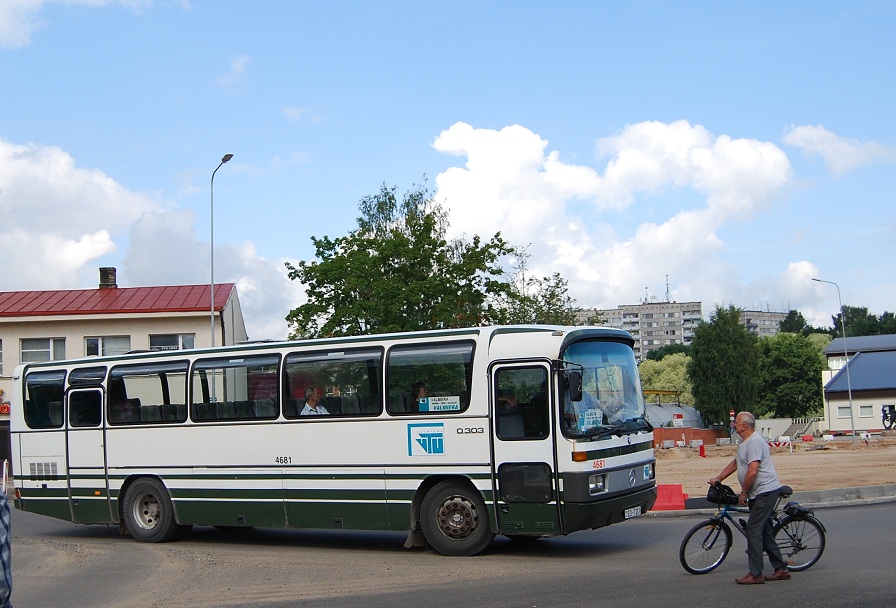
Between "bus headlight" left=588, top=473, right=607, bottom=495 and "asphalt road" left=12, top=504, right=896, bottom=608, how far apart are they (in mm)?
842

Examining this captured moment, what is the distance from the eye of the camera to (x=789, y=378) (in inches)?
3905

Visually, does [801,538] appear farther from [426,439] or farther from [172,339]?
[172,339]

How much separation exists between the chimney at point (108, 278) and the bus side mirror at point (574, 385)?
3907 cm

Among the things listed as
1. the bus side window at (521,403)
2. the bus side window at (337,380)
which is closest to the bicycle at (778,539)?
the bus side window at (521,403)

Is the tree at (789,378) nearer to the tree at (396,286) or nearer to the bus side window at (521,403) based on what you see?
the tree at (396,286)

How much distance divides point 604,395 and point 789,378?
91982 mm

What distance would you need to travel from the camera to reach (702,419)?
306 feet

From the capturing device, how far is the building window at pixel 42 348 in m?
43.2

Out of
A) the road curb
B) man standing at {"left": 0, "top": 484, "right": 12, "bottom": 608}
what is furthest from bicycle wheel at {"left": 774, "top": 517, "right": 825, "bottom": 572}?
man standing at {"left": 0, "top": 484, "right": 12, "bottom": 608}

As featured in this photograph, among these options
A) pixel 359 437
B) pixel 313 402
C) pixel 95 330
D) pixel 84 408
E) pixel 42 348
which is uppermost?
pixel 95 330

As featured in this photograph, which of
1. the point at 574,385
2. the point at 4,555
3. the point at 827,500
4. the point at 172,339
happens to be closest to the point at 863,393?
the point at 172,339

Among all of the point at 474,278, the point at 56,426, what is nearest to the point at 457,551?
the point at 56,426

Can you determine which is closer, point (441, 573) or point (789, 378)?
point (441, 573)

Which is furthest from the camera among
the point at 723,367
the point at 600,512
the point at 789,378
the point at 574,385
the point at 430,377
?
the point at 789,378
